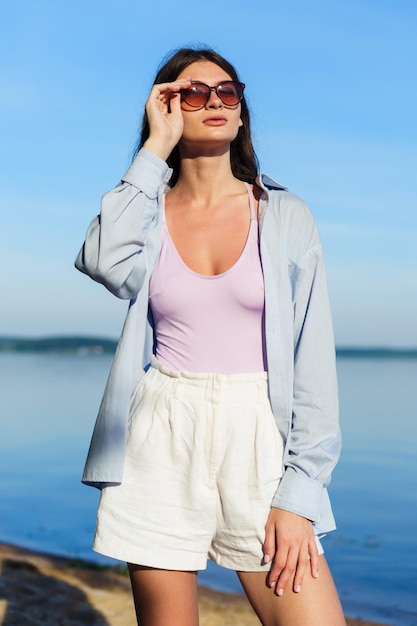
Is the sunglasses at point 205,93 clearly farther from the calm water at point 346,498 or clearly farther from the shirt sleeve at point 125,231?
the calm water at point 346,498

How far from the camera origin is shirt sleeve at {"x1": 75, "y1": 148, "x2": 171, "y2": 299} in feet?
8.14

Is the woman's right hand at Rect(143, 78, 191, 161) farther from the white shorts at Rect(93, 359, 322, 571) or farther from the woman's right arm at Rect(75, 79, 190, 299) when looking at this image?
the white shorts at Rect(93, 359, 322, 571)

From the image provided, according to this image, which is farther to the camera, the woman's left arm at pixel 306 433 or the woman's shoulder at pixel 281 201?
the woman's shoulder at pixel 281 201

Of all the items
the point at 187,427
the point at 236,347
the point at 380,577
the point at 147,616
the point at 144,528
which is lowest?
the point at 380,577

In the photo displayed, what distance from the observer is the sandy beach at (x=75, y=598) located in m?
4.81

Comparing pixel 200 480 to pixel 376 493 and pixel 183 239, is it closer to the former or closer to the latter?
pixel 183 239

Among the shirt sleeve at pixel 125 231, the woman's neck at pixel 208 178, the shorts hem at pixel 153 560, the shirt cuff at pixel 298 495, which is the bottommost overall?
the shorts hem at pixel 153 560

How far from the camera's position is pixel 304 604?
7.52ft

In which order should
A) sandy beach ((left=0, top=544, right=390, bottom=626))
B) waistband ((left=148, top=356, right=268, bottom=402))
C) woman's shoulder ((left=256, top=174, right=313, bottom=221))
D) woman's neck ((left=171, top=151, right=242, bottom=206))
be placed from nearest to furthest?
waistband ((left=148, top=356, right=268, bottom=402)), woman's shoulder ((left=256, top=174, right=313, bottom=221)), woman's neck ((left=171, top=151, right=242, bottom=206)), sandy beach ((left=0, top=544, right=390, bottom=626))

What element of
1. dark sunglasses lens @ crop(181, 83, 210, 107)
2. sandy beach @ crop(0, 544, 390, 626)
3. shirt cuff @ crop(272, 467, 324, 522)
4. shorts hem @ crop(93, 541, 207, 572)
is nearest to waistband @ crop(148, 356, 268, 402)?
shirt cuff @ crop(272, 467, 324, 522)

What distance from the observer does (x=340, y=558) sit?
693cm

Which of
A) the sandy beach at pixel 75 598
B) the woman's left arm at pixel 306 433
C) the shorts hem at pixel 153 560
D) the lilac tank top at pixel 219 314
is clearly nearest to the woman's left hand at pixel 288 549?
the woman's left arm at pixel 306 433

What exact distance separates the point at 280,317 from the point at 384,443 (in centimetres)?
949

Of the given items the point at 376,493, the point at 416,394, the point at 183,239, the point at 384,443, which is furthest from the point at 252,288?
the point at 416,394
